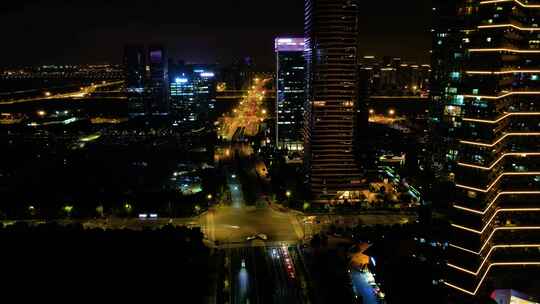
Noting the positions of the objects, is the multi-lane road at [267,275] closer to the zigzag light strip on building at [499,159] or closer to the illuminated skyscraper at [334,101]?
the zigzag light strip on building at [499,159]

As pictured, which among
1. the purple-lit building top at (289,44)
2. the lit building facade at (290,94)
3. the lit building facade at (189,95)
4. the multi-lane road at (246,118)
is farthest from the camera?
the lit building facade at (189,95)

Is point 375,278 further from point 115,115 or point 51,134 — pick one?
point 115,115

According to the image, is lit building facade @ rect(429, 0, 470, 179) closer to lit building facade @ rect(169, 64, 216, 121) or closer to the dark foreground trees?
the dark foreground trees

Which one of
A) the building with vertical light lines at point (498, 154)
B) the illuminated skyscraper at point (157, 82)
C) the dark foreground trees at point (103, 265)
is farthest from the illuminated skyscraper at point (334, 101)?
the illuminated skyscraper at point (157, 82)

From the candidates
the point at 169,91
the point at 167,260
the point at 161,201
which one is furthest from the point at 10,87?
the point at 167,260

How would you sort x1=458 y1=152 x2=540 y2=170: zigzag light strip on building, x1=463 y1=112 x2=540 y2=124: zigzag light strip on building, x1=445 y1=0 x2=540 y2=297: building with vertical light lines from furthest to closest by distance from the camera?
x1=458 y1=152 x2=540 y2=170: zigzag light strip on building, x1=445 y1=0 x2=540 y2=297: building with vertical light lines, x1=463 y1=112 x2=540 y2=124: zigzag light strip on building

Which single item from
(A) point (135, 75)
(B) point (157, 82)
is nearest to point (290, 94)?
(B) point (157, 82)

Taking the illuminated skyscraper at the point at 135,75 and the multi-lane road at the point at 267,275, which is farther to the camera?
the illuminated skyscraper at the point at 135,75

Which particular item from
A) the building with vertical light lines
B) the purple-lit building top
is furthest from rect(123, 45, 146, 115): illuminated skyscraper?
the building with vertical light lines
